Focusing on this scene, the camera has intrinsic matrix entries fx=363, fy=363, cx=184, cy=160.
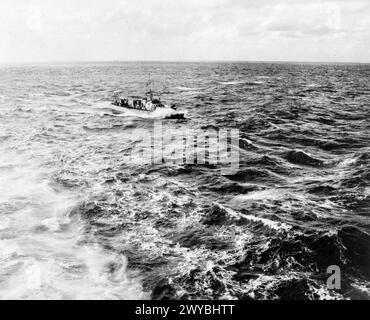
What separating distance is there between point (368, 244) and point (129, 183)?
55.1ft

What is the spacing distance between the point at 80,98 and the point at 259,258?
72.3m

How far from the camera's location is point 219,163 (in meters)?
32.8

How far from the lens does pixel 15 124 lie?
5050 centimetres

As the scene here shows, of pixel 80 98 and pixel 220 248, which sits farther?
pixel 80 98

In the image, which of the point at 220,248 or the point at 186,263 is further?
the point at 220,248

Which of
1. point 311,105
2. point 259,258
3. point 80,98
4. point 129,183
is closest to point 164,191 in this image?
point 129,183

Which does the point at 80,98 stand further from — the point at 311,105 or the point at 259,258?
the point at 259,258
